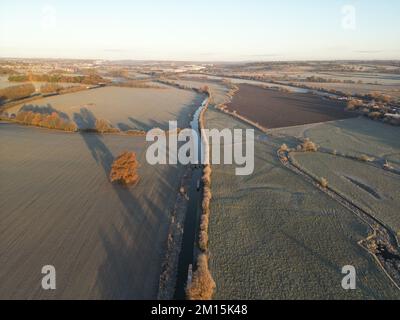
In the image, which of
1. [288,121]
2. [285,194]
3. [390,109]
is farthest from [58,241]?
[390,109]

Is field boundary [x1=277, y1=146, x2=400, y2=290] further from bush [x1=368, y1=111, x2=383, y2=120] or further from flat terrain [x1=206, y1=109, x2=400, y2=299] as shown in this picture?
bush [x1=368, y1=111, x2=383, y2=120]

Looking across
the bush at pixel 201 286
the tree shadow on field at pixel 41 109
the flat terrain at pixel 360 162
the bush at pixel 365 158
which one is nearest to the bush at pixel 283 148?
the flat terrain at pixel 360 162

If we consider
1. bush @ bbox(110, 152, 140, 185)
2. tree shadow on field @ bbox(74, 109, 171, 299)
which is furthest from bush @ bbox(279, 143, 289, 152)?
bush @ bbox(110, 152, 140, 185)

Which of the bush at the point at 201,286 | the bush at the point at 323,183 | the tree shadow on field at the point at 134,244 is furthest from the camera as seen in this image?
the bush at the point at 323,183

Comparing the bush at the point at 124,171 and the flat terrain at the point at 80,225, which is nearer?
the flat terrain at the point at 80,225

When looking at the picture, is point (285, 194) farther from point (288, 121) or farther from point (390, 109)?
point (390, 109)

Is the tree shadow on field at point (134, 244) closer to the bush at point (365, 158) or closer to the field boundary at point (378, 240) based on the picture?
the field boundary at point (378, 240)

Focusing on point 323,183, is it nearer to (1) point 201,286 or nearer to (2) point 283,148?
(2) point 283,148

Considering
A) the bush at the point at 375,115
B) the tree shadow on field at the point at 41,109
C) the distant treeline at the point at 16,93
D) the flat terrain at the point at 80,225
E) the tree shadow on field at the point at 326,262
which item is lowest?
the tree shadow on field at the point at 326,262
